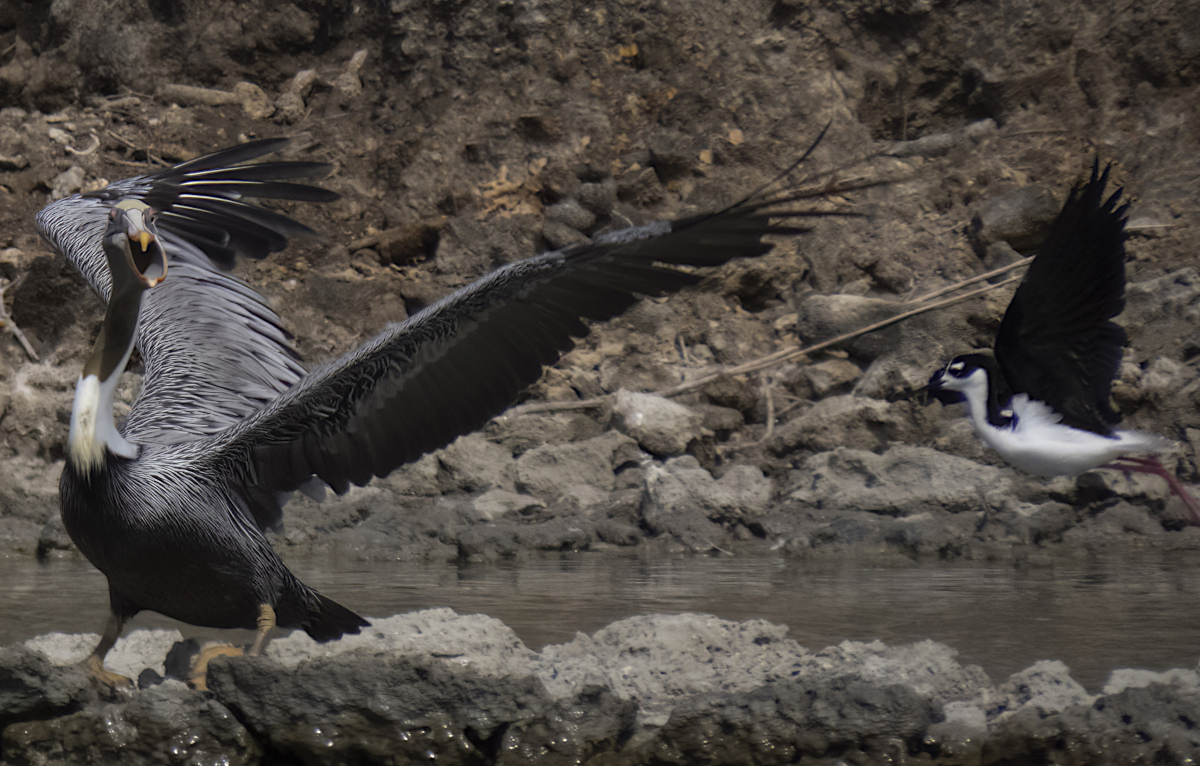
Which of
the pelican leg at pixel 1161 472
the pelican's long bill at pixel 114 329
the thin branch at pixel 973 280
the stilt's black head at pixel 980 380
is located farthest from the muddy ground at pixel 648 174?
the pelican's long bill at pixel 114 329

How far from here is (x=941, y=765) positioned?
8.16ft

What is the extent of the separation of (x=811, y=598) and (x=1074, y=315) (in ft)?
5.23

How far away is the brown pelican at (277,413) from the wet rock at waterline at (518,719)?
29 centimetres

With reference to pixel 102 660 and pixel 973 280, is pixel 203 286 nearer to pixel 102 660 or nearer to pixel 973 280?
pixel 102 660

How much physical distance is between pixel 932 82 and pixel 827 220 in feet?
6.45

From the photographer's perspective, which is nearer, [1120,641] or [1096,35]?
[1120,641]

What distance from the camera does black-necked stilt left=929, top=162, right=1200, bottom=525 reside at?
4.31m

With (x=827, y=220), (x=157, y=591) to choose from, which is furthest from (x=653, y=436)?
(x=157, y=591)

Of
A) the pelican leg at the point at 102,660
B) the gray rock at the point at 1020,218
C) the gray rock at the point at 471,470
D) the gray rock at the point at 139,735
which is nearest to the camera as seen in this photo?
the gray rock at the point at 139,735

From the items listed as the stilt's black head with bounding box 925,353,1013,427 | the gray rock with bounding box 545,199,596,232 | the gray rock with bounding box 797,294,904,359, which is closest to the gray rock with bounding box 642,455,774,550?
the stilt's black head with bounding box 925,353,1013,427

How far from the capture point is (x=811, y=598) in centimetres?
456

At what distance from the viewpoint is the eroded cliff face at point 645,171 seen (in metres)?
7.49

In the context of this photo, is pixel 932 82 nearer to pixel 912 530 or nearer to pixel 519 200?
pixel 519 200

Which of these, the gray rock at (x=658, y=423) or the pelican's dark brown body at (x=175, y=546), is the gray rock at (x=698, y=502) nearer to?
the gray rock at (x=658, y=423)
